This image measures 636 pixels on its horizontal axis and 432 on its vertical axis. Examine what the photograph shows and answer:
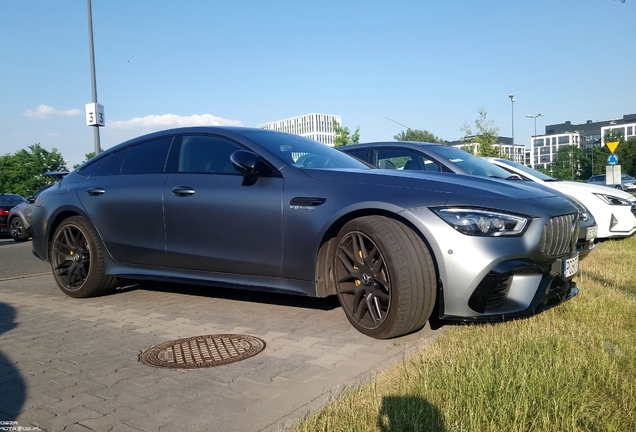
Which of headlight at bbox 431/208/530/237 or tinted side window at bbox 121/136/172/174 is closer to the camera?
headlight at bbox 431/208/530/237

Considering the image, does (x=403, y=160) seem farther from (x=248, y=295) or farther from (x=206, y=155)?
(x=206, y=155)

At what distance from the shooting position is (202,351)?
375 centimetres

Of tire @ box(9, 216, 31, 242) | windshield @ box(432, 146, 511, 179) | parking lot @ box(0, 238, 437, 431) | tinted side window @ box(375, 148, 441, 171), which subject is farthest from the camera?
tire @ box(9, 216, 31, 242)

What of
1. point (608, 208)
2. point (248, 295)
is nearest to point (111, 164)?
point (248, 295)

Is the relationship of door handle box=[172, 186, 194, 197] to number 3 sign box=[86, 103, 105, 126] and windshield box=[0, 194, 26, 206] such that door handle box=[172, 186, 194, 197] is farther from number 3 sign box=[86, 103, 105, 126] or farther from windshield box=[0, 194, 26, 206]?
windshield box=[0, 194, 26, 206]

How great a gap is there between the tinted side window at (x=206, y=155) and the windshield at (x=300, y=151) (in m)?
0.22

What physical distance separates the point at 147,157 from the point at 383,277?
2.78m

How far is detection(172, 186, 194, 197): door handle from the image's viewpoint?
4.81 meters

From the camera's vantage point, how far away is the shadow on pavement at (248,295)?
510cm

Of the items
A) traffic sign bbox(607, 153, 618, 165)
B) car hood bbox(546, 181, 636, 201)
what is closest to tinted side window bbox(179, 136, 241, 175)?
car hood bbox(546, 181, 636, 201)

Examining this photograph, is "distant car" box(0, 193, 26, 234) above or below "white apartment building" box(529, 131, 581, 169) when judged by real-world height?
below

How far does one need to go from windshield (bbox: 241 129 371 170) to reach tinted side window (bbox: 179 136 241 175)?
223 millimetres

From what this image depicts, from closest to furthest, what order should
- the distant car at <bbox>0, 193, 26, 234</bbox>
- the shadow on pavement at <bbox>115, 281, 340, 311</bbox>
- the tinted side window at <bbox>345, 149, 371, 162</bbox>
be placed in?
1. the shadow on pavement at <bbox>115, 281, 340, 311</bbox>
2. the tinted side window at <bbox>345, 149, 371, 162</bbox>
3. the distant car at <bbox>0, 193, 26, 234</bbox>

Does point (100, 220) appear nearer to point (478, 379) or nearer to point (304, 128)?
point (478, 379)
